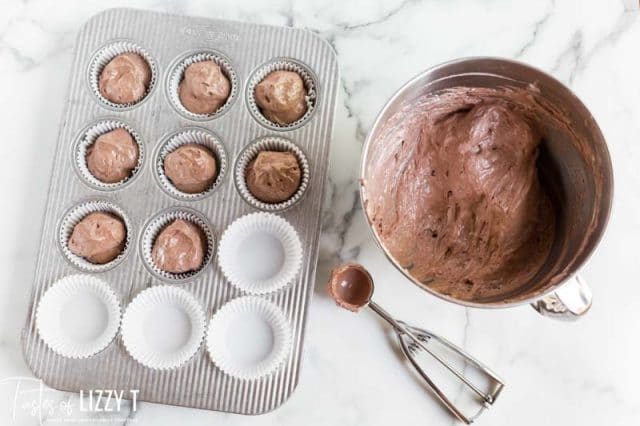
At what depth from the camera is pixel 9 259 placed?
189 cm

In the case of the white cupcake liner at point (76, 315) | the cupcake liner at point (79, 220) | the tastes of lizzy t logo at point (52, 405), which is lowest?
the tastes of lizzy t logo at point (52, 405)

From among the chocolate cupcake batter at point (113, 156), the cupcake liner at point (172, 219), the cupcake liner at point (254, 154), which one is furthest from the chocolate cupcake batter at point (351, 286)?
the chocolate cupcake batter at point (113, 156)

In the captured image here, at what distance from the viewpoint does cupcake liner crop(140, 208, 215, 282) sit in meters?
1.73

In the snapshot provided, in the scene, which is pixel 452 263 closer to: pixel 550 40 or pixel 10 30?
pixel 550 40

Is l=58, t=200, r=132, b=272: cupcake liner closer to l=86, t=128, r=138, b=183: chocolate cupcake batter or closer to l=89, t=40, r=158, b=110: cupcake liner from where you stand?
l=86, t=128, r=138, b=183: chocolate cupcake batter

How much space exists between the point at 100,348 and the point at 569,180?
1441mm

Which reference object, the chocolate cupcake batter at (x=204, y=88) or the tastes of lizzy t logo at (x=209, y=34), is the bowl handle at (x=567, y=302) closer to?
the chocolate cupcake batter at (x=204, y=88)

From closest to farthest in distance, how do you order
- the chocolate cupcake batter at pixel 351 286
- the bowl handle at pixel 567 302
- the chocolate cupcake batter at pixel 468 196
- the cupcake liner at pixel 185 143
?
the bowl handle at pixel 567 302
the chocolate cupcake batter at pixel 468 196
the chocolate cupcake batter at pixel 351 286
the cupcake liner at pixel 185 143

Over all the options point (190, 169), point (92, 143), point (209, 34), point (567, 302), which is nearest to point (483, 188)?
point (567, 302)

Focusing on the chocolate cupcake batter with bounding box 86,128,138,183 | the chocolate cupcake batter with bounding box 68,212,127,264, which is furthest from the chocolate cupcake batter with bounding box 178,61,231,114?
the chocolate cupcake batter with bounding box 68,212,127,264

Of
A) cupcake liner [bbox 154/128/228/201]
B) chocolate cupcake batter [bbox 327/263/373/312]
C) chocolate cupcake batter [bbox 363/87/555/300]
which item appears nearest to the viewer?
chocolate cupcake batter [bbox 363/87/555/300]

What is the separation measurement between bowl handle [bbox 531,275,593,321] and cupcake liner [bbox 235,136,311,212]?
738mm

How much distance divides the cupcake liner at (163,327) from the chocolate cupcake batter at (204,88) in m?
0.57

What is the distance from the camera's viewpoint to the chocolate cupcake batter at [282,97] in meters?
1.72
